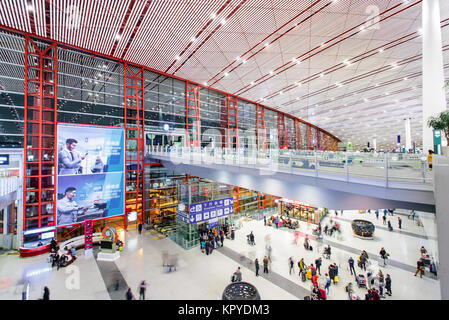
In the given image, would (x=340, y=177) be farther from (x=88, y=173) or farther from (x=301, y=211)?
(x=301, y=211)

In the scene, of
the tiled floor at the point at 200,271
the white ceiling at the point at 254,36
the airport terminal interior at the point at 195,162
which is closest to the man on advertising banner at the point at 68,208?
the airport terminal interior at the point at 195,162

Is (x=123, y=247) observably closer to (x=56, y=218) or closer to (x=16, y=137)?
(x=56, y=218)

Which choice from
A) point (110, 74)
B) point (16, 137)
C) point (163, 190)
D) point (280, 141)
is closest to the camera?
point (16, 137)

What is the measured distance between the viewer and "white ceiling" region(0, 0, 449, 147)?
42.2 ft

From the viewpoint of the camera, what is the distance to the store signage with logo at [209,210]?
1628 cm

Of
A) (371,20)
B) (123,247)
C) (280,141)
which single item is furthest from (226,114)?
(123,247)

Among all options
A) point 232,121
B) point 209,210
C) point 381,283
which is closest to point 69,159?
point 209,210

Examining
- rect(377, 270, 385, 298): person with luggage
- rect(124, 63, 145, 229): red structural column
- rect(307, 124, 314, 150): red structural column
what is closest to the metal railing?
rect(377, 270, 385, 298): person with luggage

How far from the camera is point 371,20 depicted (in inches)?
559

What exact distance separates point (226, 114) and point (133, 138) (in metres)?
13.5

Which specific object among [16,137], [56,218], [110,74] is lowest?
[56,218]

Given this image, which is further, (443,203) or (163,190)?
(163,190)

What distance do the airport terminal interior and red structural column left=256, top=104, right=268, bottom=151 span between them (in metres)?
8.17

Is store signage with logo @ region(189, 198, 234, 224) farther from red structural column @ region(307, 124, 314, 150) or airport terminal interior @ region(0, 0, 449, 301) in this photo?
red structural column @ region(307, 124, 314, 150)
